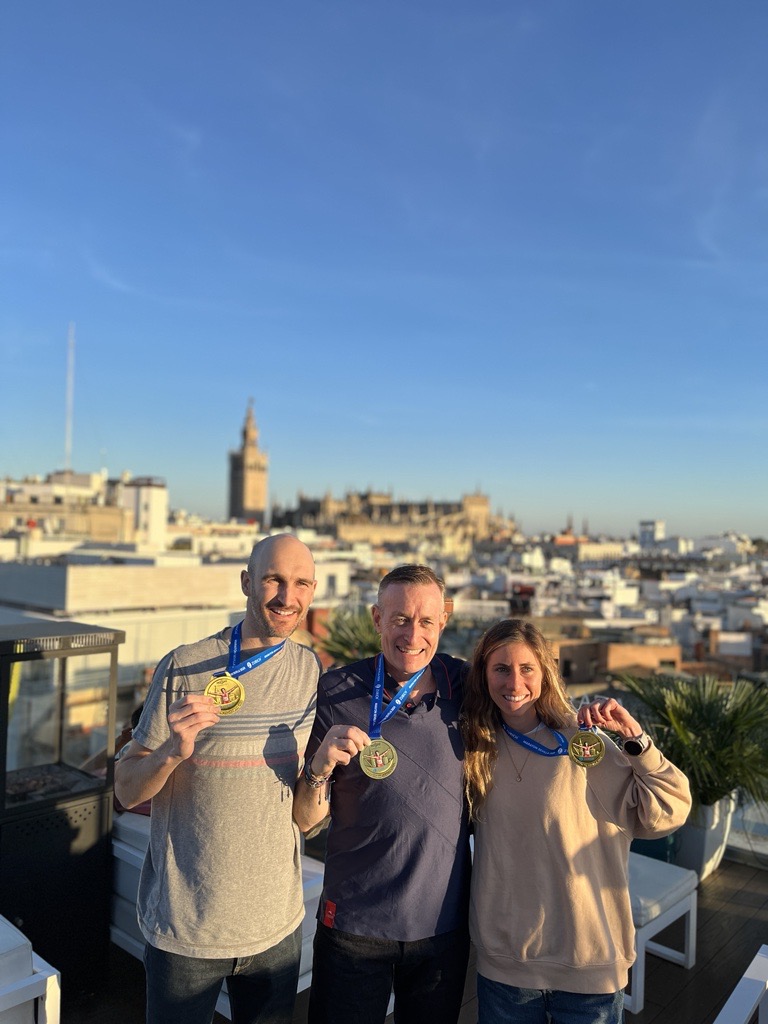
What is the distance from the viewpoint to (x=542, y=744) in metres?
1.80

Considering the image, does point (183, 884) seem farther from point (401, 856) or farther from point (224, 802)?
point (401, 856)

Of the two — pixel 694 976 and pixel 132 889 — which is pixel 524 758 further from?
pixel 694 976

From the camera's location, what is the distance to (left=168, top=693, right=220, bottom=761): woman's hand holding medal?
1578mm

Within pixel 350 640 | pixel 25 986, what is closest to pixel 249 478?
pixel 350 640

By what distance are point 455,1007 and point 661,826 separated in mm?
678

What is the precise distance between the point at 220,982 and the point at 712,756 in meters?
3.01

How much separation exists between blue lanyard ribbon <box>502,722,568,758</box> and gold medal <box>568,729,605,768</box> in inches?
1.4

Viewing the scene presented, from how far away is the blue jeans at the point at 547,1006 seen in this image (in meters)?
1.77

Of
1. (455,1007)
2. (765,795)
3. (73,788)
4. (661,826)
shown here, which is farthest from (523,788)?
(765,795)

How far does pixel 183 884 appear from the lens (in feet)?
5.75

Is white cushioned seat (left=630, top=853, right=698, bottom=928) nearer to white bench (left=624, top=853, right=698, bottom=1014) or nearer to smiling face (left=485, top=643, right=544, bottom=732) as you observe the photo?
white bench (left=624, top=853, right=698, bottom=1014)

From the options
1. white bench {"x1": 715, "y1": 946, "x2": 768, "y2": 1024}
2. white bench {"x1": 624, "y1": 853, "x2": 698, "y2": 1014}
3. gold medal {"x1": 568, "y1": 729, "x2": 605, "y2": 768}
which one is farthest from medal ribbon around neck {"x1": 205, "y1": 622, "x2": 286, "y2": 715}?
white bench {"x1": 624, "y1": 853, "x2": 698, "y2": 1014}

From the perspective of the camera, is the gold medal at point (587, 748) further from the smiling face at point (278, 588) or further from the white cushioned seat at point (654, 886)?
the white cushioned seat at point (654, 886)

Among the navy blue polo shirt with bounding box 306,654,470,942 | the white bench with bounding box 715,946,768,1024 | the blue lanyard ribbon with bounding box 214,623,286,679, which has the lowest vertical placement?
the white bench with bounding box 715,946,768,1024
